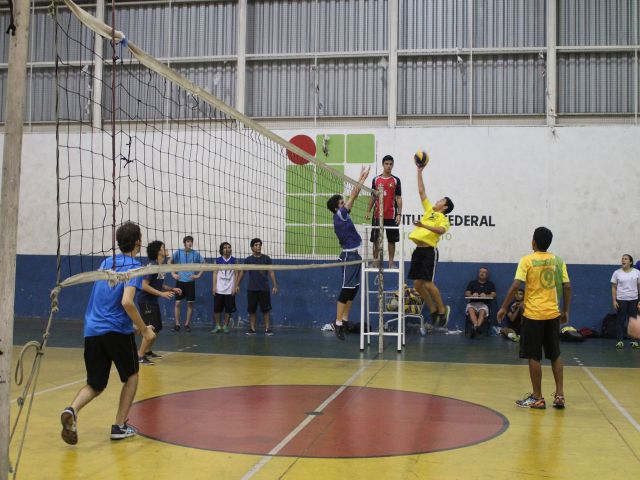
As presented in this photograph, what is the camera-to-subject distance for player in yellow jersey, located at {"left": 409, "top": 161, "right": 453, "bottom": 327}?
9.90m

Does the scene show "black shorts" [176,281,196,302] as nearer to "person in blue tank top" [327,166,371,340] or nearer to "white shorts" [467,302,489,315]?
"person in blue tank top" [327,166,371,340]

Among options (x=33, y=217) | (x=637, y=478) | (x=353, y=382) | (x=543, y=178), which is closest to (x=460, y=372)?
(x=353, y=382)

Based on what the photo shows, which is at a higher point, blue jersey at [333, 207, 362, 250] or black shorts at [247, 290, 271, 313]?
blue jersey at [333, 207, 362, 250]

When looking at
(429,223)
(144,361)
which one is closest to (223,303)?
(144,361)

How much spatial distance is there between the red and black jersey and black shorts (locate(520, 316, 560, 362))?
4913mm

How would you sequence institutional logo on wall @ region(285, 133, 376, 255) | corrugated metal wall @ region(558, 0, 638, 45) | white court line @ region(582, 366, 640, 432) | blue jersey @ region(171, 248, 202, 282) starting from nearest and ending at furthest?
white court line @ region(582, 366, 640, 432)
blue jersey @ region(171, 248, 202, 282)
corrugated metal wall @ region(558, 0, 638, 45)
institutional logo on wall @ region(285, 133, 376, 255)

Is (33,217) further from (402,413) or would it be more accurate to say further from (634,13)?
(634,13)

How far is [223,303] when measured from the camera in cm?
1474

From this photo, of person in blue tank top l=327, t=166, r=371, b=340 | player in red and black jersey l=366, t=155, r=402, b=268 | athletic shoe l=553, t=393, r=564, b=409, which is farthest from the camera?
player in red and black jersey l=366, t=155, r=402, b=268

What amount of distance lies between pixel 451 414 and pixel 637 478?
212 cm

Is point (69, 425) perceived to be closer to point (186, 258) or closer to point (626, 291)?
point (186, 258)

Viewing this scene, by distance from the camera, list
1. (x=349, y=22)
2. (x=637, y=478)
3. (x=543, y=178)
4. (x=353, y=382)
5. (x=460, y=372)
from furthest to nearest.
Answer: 1. (x=349, y=22)
2. (x=543, y=178)
3. (x=460, y=372)
4. (x=353, y=382)
5. (x=637, y=478)

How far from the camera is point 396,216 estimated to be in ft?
39.4

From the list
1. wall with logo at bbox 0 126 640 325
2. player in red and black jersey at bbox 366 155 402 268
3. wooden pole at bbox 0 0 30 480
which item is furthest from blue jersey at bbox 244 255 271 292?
wooden pole at bbox 0 0 30 480
